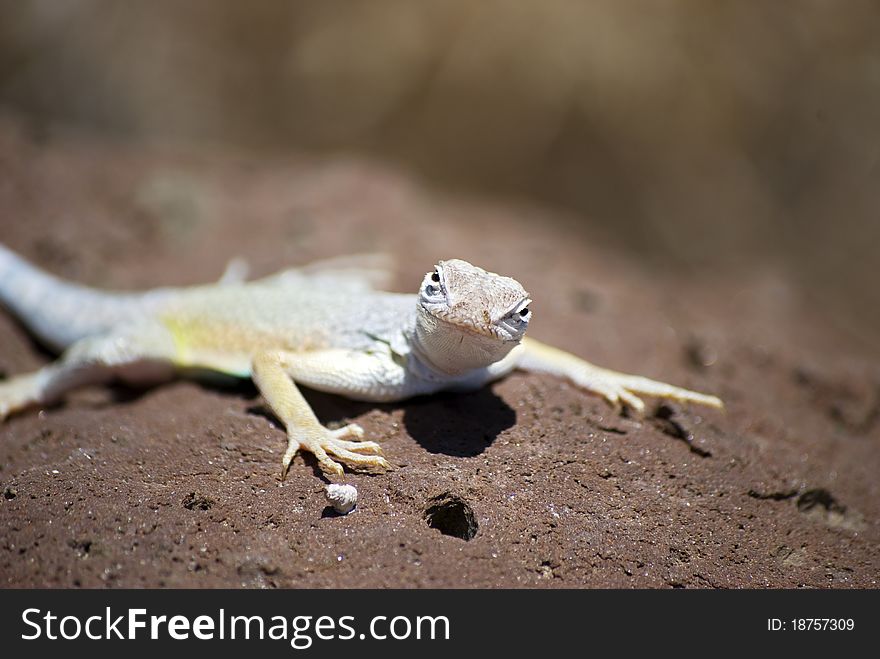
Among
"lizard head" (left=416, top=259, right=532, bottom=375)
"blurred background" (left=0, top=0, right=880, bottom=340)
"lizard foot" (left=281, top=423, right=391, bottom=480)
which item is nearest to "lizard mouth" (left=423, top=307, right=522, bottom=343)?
"lizard head" (left=416, top=259, right=532, bottom=375)

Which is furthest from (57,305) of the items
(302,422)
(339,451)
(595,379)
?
(595,379)

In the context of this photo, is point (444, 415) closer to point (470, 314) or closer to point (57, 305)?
point (470, 314)

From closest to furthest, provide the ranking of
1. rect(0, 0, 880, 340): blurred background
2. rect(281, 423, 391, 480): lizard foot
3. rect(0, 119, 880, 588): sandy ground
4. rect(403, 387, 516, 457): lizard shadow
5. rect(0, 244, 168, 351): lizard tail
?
rect(0, 119, 880, 588): sandy ground
rect(281, 423, 391, 480): lizard foot
rect(403, 387, 516, 457): lizard shadow
rect(0, 244, 168, 351): lizard tail
rect(0, 0, 880, 340): blurred background

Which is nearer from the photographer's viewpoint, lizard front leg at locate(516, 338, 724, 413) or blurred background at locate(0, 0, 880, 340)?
lizard front leg at locate(516, 338, 724, 413)

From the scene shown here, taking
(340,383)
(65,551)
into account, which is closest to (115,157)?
(340,383)

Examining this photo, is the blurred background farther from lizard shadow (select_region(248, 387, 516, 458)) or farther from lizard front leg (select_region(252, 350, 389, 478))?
lizard front leg (select_region(252, 350, 389, 478))

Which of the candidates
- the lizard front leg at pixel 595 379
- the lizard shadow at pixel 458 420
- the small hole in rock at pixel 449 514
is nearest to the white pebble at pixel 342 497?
the small hole in rock at pixel 449 514

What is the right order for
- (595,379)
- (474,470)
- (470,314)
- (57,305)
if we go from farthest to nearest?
(57,305) < (595,379) < (474,470) < (470,314)
